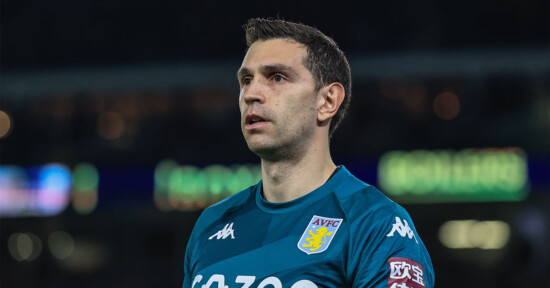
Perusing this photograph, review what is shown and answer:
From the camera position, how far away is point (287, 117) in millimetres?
3143

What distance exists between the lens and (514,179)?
17.6 metres

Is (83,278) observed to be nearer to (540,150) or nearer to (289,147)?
(540,150)

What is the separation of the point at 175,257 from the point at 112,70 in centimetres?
559

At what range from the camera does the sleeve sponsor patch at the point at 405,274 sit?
271cm

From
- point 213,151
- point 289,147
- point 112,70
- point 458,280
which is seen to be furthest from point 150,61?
point 289,147

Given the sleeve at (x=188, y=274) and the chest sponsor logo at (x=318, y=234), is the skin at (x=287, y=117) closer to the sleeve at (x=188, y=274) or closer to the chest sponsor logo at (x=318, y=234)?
the chest sponsor logo at (x=318, y=234)

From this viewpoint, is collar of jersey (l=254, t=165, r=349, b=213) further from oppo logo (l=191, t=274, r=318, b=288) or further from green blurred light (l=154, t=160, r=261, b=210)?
green blurred light (l=154, t=160, r=261, b=210)

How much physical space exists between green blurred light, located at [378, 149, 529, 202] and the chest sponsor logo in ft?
49.2

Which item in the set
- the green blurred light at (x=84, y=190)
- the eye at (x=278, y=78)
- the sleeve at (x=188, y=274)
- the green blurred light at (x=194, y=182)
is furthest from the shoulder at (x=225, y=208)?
the green blurred light at (x=84, y=190)

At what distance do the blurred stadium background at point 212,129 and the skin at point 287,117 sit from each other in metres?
14.8

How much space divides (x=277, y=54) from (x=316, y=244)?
32.3 inches

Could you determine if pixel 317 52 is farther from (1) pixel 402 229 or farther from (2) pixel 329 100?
(1) pixel 402 229

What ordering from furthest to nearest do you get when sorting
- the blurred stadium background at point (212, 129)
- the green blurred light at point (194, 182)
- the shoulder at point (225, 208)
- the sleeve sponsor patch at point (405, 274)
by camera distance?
the green blurred light at point (194, 182)
the blurred stadium background at point (212, 129)
the shoulder at point (225, 208)
the sleeve sponsor patch at point (405, 274)

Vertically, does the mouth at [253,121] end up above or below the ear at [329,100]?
below
